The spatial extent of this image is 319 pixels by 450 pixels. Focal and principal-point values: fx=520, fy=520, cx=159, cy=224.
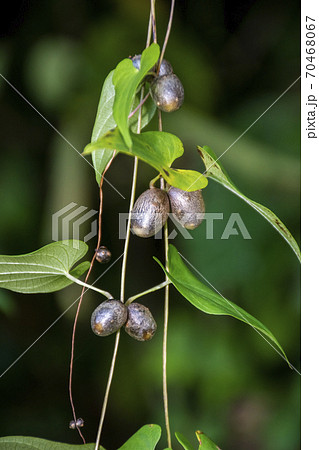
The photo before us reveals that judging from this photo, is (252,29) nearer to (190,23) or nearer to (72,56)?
(190,23)

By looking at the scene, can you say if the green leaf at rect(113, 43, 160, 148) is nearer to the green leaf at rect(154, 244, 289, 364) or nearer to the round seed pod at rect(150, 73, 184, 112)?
Answer: the round seed pod at rect(150, 73, 184, 112)

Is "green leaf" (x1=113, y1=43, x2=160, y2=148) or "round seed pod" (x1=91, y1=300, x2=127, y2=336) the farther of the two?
"round seed pod" (x1=91, y1=300, x2=127, y2=336)

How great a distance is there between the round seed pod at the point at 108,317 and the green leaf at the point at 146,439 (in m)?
0.12

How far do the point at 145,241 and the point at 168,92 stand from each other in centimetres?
55

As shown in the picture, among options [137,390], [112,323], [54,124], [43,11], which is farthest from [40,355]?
[43,11]

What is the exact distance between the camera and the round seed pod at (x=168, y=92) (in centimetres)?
53

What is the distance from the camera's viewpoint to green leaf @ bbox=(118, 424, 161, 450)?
21.8 inches

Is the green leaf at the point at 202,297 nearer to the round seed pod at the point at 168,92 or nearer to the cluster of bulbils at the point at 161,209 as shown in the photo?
the cluster of bulbils at the point at 161,209

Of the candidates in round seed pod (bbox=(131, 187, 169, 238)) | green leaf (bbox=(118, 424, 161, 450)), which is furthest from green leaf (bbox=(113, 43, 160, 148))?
green leaf (bbox=(118, 424, 161, 450))

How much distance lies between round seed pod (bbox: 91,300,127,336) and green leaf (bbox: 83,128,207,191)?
0.14 meters

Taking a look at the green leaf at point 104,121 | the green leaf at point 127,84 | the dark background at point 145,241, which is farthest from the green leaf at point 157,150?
the dark background at point 145,241

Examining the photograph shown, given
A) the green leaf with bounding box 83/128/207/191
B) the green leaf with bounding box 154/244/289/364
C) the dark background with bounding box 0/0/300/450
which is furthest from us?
the dark background with bounding box 0/0/300/450

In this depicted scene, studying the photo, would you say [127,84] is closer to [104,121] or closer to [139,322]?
[104,121]

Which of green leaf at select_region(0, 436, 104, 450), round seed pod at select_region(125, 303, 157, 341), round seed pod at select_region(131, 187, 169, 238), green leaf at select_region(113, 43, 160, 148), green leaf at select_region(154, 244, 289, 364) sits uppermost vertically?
green leaf at select_region(113, 43, 160, 148)
